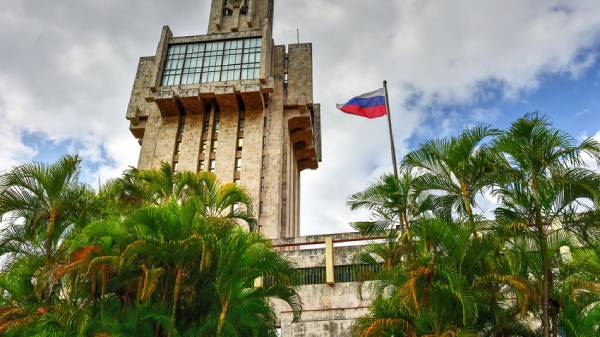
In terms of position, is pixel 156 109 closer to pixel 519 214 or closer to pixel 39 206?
pixel 39 206

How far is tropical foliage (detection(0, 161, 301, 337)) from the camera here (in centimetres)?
1027

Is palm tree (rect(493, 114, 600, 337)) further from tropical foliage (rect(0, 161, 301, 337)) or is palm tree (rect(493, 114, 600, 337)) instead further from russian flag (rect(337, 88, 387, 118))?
russian flag (rect(337, 88, 387, 118))

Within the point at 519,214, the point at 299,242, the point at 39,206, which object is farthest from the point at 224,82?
the point at 519,214

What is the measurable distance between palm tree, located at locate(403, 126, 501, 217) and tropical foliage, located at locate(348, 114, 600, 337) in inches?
0.9

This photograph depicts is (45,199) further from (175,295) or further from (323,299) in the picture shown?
(323,299)

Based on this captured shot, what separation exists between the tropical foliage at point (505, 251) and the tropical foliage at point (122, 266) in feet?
9.04

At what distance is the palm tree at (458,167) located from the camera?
10.8 m

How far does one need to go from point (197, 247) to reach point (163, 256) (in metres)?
0.78

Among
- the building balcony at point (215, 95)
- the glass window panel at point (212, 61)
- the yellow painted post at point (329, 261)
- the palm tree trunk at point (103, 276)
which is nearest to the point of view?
the palm tree trunk at point (103, 276)

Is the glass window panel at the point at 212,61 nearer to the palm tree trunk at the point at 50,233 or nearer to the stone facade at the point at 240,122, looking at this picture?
the stone facade at the point at 240,122

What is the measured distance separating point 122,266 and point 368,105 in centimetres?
1078

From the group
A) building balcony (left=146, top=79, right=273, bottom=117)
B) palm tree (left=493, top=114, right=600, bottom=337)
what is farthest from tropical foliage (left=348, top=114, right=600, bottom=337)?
building balcony (left=146, top=79, right=273, bottom=117)

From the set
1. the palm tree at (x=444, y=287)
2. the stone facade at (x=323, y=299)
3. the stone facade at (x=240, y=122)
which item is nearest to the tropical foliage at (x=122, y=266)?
the palm tree at (x=444, y=287)

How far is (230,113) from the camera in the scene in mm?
38125
